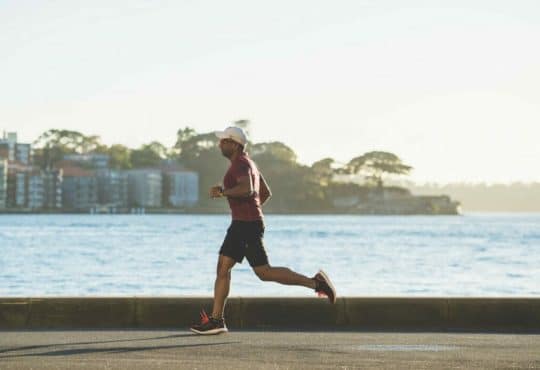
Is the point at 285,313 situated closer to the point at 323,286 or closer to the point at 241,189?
the point at 323,286

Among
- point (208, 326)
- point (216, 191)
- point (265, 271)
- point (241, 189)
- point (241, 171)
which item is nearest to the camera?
point (216, 191)

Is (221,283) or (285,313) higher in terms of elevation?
(221,283)

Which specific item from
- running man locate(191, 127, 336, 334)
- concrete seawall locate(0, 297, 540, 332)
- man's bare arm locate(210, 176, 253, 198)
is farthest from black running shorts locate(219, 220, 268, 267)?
concrete seawall locate(0, 297, 540, 332)

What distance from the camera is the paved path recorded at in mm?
8594

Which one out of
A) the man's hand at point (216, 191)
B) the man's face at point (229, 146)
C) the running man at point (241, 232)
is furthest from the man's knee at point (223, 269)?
the man's face at point (229, 146)

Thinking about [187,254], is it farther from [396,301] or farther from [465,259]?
[396,301]

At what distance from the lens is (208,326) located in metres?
10.6

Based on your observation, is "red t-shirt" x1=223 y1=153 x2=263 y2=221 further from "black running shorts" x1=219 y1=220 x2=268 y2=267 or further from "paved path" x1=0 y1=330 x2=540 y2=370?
"paved path" x1=0 y1=330 x2=540 y2=370

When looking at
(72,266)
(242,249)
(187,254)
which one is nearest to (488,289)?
(72,266)

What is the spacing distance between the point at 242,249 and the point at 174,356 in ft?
5.18

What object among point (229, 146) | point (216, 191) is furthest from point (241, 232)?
point (229, 146)

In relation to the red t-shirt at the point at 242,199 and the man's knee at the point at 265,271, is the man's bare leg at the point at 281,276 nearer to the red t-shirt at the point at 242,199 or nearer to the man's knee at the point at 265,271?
the man's knee at the point at 265,271

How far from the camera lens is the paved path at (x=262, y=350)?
859cm

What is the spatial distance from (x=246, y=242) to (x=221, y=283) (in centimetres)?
40
